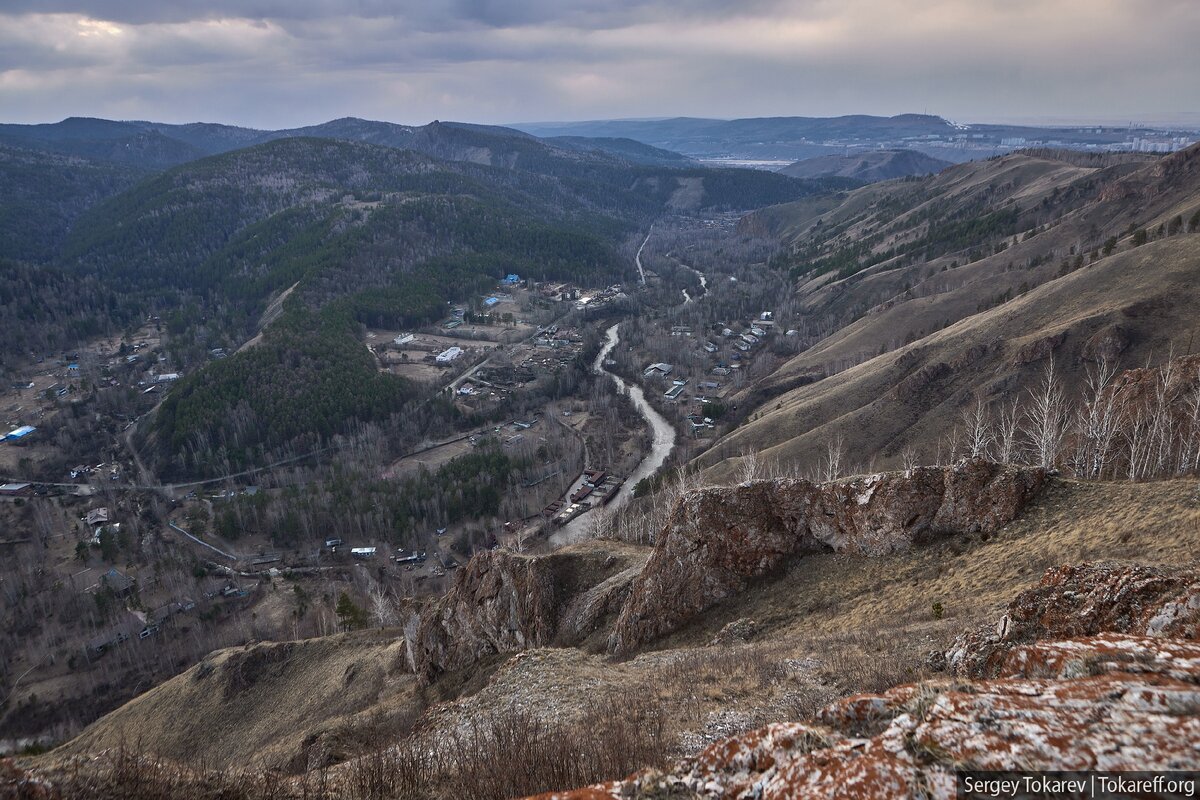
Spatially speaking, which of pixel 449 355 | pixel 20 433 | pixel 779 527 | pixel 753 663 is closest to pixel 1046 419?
pixel 779 527

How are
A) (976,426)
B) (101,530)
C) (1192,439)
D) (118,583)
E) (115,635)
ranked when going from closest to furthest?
1. (1192,439)
2. (976,426)
3. (115,635)
4. (118,583)
5. (101,530)

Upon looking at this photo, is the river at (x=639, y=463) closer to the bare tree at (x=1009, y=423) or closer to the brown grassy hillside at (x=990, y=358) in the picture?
the brown grassy hillside at (x=990, y=358)

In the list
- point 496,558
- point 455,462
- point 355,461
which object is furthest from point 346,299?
point 496,558

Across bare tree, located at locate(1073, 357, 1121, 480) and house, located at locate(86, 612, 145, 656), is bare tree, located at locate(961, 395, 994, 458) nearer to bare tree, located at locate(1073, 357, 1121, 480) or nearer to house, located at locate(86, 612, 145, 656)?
bare tree, located at locate(1073, 357, 1121, 480)

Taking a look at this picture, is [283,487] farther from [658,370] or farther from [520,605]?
[520,605]

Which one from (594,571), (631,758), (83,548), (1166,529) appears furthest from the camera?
(83,548)

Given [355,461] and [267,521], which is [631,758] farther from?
[355,461]

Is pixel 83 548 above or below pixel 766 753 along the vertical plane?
below
